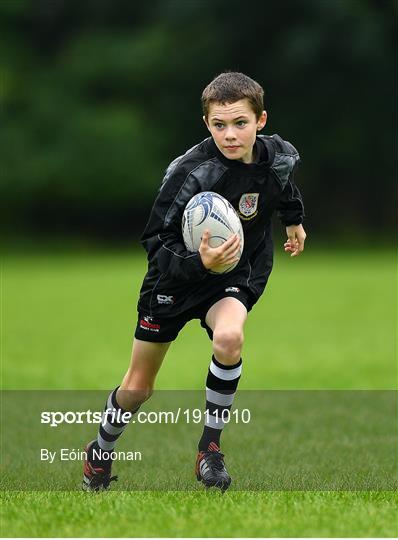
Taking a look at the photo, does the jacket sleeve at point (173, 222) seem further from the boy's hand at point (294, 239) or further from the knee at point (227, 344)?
the boy's hand at point (294, 239)

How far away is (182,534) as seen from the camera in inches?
159

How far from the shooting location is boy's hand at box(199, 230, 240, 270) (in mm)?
4887

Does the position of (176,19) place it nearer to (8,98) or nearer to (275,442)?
(8,98)

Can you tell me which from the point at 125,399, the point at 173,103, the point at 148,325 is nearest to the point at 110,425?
the point at 125,399

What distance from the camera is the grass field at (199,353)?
4.22 meters

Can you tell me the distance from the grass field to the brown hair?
1.80 metres

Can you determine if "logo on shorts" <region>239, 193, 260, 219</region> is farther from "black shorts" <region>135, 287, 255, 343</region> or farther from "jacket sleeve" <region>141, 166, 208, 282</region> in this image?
"black shorts" <region>135, 287, 255, 343</region>

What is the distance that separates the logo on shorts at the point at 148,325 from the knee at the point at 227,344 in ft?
1.07

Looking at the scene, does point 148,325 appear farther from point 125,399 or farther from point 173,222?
point 173,222

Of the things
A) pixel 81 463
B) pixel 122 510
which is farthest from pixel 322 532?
pixel 81 463

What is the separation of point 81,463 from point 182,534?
222 cm

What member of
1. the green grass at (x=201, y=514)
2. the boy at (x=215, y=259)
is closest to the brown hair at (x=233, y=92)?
the boy at (x=215, y=259)

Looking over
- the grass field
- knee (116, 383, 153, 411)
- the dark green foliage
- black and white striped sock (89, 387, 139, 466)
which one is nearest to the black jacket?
knee (116, 383, 153, 411)

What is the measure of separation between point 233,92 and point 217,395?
145 cm
